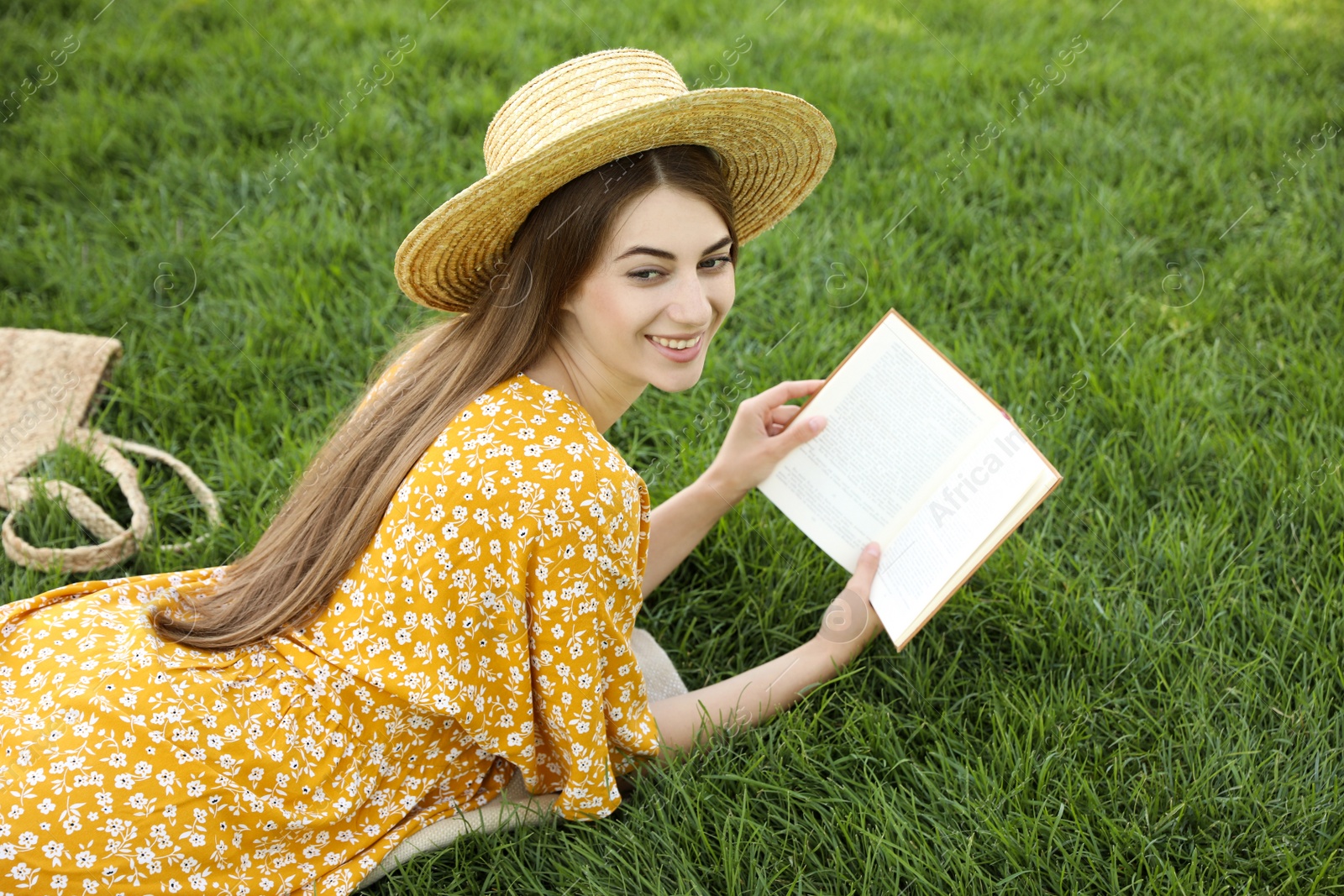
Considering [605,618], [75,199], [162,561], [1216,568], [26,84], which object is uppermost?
[26,84]

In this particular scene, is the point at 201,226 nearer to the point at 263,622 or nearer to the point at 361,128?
the point at 361,128

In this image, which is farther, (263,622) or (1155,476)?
(1155,476)

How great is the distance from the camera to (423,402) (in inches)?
77.4

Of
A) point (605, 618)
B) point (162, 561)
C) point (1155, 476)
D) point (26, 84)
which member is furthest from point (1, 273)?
point (1155, 476)

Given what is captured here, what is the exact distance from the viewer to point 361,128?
3.95 meters

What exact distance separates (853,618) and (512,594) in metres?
0.77

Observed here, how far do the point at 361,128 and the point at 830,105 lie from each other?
5.63ft

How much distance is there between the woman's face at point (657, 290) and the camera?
1.84 metres

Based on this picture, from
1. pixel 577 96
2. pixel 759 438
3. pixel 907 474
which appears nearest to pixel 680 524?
pixel 759 438

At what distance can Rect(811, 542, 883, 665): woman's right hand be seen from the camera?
2.20 meters

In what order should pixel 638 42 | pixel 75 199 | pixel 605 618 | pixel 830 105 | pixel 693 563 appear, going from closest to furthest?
pixel 605 618
pixel 693 563
pixel 75 199
pixel 830 105
pixel 638 42

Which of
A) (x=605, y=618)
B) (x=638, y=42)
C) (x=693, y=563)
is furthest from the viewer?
(x=638, y=42)
